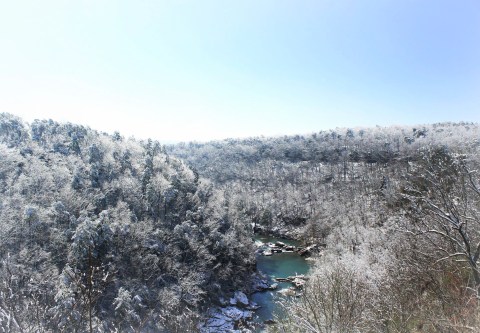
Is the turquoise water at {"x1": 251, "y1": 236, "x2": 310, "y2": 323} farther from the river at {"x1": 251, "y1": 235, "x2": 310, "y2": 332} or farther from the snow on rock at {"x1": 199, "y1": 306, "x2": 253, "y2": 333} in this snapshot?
the snow on rock at {"x1": 199, "y1": 306, "x2": 253, "y2": 333}

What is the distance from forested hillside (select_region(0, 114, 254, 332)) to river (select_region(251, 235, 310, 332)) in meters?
3.24

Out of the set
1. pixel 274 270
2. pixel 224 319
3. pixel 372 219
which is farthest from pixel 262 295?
pixel 372 219

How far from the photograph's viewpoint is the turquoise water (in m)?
31.0

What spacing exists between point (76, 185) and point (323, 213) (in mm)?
49463

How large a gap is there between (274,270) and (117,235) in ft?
70.7

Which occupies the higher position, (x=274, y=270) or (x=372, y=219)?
(x=372, y=219)

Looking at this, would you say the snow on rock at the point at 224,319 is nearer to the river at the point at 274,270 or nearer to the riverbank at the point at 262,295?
the riverbank at the point at 262,295

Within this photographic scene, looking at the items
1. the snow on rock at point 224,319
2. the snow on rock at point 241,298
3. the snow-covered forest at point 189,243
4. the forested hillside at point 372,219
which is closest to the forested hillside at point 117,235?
the snow-covered forest at point 189,243

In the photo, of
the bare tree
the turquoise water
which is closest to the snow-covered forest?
the bare tree

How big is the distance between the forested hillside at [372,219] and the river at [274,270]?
459cm

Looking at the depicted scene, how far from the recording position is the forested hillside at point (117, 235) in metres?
25.4

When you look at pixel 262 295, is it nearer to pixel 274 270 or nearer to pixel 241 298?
pixel 241 298

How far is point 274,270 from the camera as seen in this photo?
42.8 m

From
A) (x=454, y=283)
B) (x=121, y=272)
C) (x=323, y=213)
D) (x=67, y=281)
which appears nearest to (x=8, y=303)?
(x=454, y=283)
